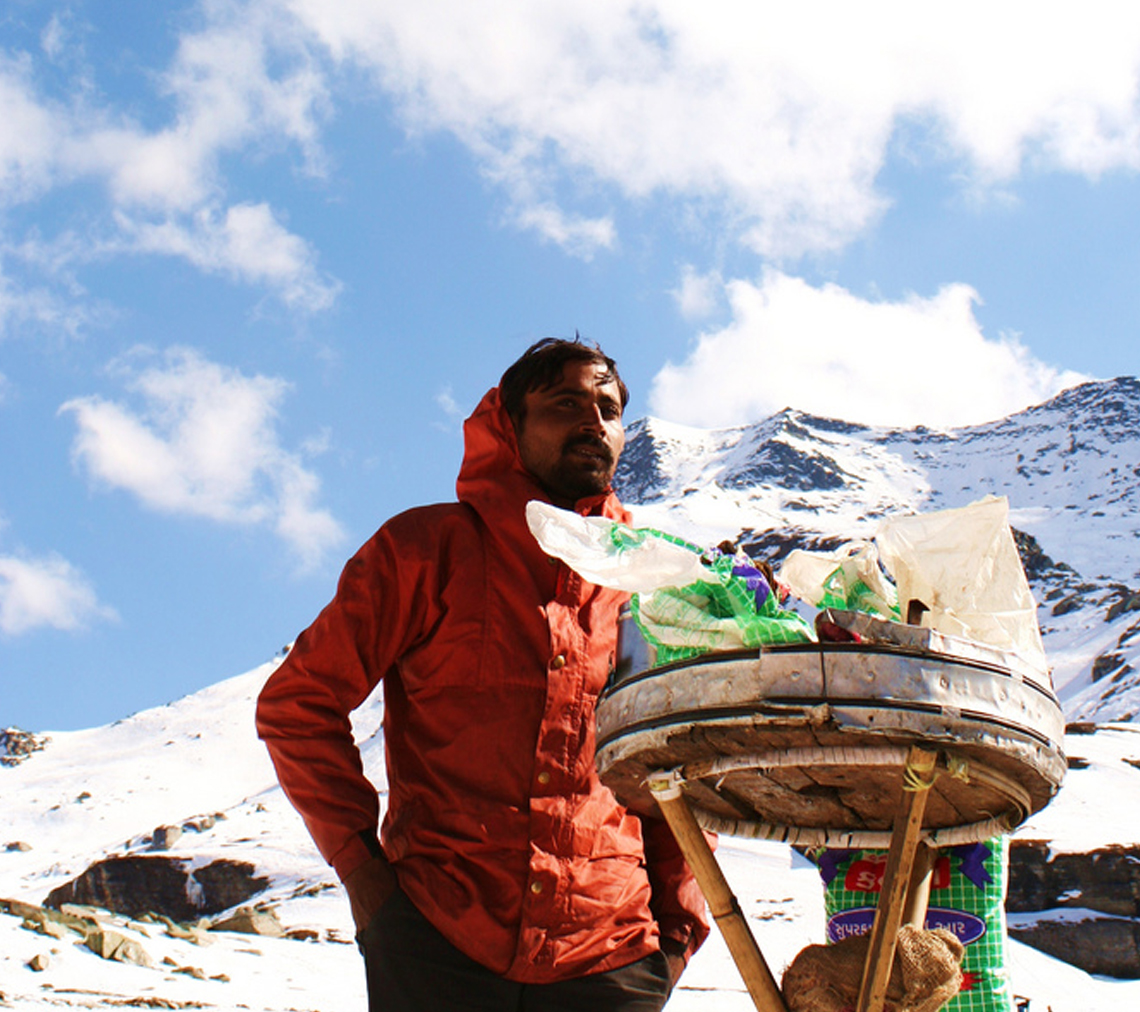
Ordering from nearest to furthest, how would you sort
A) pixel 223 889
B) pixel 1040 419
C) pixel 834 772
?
pixel 834 772, pixel 223 889, pixel 1040 419

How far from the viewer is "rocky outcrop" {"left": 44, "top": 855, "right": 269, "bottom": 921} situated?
38312mm

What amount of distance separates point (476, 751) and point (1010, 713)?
1.18m

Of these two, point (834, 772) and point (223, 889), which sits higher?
point (223, 889)

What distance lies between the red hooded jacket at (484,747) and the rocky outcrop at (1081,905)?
2341 cm

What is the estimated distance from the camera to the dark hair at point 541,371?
2.88m

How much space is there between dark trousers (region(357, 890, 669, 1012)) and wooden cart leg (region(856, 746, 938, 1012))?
0.75 meters

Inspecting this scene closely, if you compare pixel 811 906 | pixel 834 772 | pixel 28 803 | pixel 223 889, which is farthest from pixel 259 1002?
pixel 28 803

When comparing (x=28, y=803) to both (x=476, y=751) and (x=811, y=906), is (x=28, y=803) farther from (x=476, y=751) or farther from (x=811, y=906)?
(x=476, y=751)

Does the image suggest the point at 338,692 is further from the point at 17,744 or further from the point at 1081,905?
the point at 17,744

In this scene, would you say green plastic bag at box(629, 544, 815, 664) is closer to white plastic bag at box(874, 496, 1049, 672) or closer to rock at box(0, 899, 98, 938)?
white plastic bag at box(874, 496, 1049, 672)

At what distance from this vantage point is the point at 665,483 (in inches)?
6304

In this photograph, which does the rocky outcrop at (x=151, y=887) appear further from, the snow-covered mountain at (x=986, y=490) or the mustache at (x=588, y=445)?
the mustache at (x=588, y=445)

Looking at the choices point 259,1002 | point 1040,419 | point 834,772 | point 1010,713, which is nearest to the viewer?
point 1010,713

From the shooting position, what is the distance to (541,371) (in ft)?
9.52
